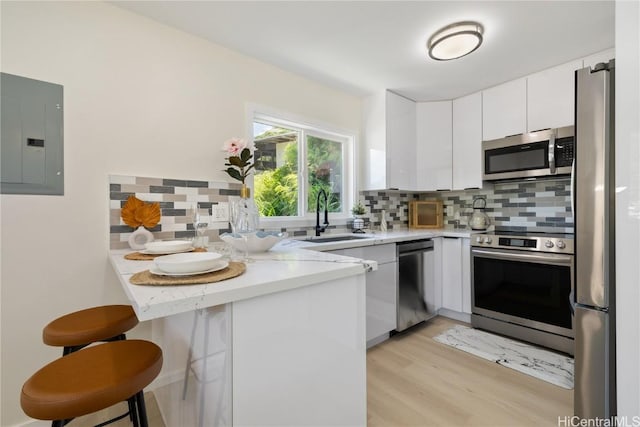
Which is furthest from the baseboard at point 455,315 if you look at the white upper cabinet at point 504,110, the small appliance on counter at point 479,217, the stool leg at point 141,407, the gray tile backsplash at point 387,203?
the stool leg at point 141,407

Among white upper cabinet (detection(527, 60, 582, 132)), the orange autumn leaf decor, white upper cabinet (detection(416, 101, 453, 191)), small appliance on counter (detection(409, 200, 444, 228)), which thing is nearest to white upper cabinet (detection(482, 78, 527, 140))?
white upper cabinet (detection(527, 60, 582, 132))

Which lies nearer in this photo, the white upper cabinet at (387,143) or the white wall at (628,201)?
the white wall at (628,201)

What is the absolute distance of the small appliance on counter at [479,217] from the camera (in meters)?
3.04

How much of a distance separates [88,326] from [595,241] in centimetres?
220

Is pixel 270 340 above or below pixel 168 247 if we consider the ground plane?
below

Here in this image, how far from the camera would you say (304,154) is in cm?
273

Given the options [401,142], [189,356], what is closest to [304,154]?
A: [401,142]

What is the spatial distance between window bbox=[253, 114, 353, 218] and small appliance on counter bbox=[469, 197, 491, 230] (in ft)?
4.60

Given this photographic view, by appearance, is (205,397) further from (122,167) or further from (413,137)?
(413,137)

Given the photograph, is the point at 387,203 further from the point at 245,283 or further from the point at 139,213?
the point at 245,283

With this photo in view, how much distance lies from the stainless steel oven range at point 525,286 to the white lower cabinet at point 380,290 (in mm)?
852

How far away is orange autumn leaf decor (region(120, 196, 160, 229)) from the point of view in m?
1.66

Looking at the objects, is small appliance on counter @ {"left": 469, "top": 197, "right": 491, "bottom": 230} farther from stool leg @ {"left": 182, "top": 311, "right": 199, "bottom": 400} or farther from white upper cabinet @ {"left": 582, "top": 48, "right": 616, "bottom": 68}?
stool leg @ {"left": 182, "top": 311, "right": 199, "bottom": 400}

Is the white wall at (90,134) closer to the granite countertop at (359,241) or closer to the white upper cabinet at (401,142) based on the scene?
the granite countertop at (359,241)
